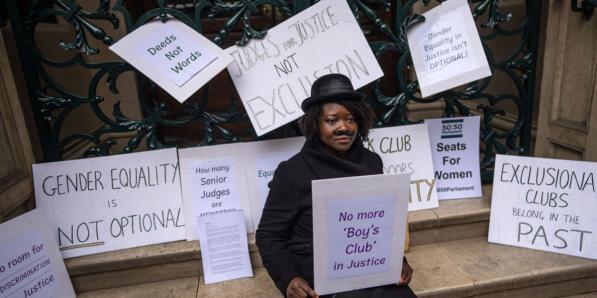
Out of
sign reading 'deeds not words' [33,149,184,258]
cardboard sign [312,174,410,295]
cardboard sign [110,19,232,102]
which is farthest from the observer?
sign reading 'deeds not words' [33,149,184,258]

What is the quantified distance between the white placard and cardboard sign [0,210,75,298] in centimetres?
61

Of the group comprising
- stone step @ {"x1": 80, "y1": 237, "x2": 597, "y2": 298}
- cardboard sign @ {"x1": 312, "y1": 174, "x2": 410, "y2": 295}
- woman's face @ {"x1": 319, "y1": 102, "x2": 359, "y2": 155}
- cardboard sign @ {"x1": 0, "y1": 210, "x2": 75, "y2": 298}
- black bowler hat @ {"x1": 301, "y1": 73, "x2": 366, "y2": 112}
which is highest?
black bowler hat @ {"x1": 301, "y1": 73, "x2": 366, "y2": 112}

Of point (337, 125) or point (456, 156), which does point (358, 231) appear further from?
point (456, 156)

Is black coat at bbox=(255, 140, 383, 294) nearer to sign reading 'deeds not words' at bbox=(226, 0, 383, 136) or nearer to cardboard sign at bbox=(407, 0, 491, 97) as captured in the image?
sign reading 'deeds not words' at bbox=(226, 0, 383, 136)

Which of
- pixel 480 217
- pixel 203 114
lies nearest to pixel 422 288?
pixel 480 217

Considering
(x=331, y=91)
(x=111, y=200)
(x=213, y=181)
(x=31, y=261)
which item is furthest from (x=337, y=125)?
(x=31, y=261)

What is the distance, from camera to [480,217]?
1908mm

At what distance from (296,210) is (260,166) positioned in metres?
0.53

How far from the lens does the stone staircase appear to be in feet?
5.35

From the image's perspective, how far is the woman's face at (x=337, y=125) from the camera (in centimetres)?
129

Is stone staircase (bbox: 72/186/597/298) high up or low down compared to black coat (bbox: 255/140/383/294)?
down

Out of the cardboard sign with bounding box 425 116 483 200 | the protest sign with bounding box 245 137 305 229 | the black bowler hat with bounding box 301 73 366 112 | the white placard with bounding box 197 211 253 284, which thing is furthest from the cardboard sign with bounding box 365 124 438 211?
the white placard with bounding box 197 211 253 284

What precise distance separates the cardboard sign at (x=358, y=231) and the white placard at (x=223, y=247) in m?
0.59

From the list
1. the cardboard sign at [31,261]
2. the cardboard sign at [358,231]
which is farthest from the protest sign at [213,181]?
the cardboard sign at [358,231]
